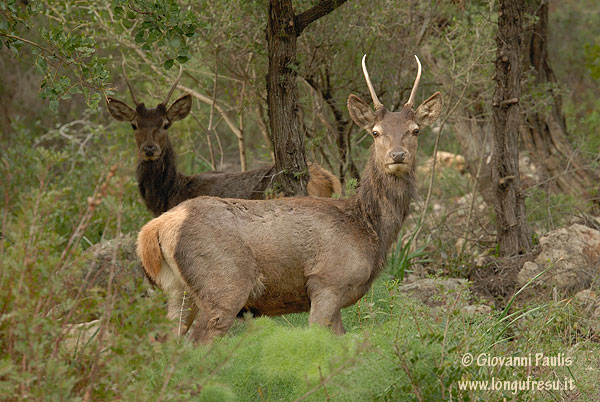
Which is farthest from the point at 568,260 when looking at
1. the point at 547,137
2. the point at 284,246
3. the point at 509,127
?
the point at 547,137

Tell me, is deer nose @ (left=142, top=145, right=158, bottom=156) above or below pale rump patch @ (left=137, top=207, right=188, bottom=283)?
above

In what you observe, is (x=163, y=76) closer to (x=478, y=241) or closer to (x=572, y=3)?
(x=478, y=241)

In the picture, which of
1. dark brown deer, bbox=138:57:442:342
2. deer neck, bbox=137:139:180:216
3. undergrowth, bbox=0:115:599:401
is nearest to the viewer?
undergrowth, bbox=0:115:599:401

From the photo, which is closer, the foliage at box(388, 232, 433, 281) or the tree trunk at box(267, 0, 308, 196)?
the tree trunk at box(267, 0, 308, 196)

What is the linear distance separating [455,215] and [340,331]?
19.2ft

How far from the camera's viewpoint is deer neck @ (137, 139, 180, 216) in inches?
382

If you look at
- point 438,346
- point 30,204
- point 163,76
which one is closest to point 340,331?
point 438,346

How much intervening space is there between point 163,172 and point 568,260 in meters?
4.88

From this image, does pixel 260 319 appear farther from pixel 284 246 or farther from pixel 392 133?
pixel 392 133

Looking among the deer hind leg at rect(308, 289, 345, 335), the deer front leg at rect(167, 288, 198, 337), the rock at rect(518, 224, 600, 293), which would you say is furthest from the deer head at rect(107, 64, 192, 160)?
the rock at rect(518, 224, 600, 293)

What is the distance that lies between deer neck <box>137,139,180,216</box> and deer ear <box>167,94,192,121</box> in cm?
48

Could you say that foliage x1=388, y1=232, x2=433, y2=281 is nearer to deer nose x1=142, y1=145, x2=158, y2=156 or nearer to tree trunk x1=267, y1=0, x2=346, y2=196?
tree trunk x1=267, y1=0, x2=346, y2=196

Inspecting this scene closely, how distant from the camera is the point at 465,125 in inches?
510

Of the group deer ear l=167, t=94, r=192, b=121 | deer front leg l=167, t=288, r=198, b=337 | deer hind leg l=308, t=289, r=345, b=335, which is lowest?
deer hind leg l=308, t=289, r=345, b=335
